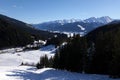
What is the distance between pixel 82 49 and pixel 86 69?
4.91m

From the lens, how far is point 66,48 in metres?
73.9

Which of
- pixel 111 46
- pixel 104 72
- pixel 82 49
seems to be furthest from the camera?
pixel 82 49

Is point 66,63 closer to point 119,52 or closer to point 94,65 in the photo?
point 94,65

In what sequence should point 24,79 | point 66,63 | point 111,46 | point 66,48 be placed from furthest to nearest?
point 66,48, point 66,63, point 111,46, point 24,79

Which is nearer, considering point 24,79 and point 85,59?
point 24,79

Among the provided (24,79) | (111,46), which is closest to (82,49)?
(111,46)

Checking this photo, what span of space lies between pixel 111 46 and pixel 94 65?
9.13m

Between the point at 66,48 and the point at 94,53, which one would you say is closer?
the point at 94,53

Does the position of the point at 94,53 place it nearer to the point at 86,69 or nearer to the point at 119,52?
the point at 86,69

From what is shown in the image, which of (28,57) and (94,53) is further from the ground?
(94,53)

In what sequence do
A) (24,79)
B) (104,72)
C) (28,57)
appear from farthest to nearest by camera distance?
(28,57)
(104,72)
(24,79)

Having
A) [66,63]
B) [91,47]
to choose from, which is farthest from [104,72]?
[66,63]

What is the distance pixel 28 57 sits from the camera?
198 m

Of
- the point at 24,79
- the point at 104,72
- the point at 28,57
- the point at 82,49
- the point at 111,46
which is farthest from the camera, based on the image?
the point at 28,57
